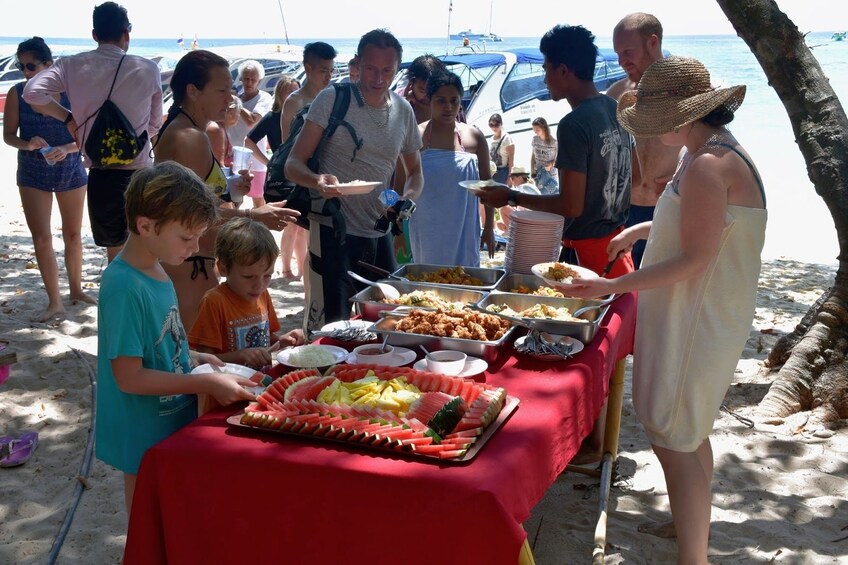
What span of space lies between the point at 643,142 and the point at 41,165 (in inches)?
157

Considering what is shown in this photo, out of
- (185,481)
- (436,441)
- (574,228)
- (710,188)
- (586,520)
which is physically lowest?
(586,520)

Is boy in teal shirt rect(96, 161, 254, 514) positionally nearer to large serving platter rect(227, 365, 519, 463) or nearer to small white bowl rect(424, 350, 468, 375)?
large serving platter rect(227, 365, 519, 463)

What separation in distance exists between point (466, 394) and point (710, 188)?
961mm

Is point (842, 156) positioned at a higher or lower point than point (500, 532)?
higher

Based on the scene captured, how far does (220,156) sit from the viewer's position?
18.1 ft

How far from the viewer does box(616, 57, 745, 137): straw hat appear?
2.28 m

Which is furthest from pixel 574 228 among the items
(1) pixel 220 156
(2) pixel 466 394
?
(1) pixel 220 156

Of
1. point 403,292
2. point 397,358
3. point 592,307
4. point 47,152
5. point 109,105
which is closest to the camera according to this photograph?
point 397,358

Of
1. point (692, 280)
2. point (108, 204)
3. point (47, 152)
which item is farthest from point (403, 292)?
point (47, 152)

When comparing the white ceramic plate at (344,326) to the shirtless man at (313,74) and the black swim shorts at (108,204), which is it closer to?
the black swim shorts at (108,204)

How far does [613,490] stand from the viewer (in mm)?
3420

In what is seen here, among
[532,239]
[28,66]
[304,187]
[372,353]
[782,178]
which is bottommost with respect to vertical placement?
[782,178]

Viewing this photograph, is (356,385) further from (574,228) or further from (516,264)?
(574,228)

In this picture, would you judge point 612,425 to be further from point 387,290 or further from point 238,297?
point 238,297
